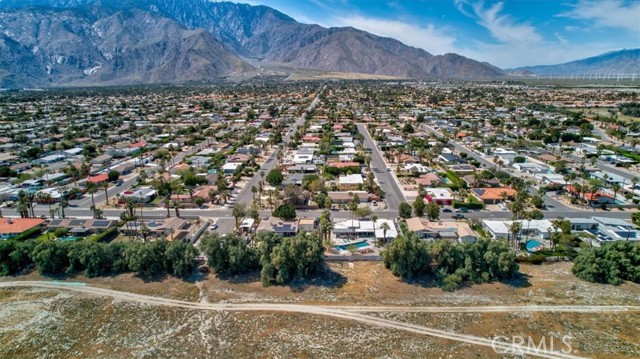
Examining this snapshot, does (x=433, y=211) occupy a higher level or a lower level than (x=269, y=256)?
higher

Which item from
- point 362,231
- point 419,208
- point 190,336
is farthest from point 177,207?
point 419,208

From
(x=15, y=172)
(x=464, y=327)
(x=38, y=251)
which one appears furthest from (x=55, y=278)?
(x=15, y=172)

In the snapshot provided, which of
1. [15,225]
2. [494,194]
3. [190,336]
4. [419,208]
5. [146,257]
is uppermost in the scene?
[494,194]

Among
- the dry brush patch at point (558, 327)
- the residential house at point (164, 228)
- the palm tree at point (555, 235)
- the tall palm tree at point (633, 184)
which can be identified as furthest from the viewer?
the tall palm tree at point (633, 184)

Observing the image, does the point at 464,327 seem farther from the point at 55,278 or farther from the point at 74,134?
the point at 74,134

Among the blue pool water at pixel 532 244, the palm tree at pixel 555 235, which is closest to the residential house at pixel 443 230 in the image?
the blue pool water at pixel 532 244

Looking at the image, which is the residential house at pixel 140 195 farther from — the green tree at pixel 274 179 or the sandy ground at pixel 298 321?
the sandy ground at pixel 298 321

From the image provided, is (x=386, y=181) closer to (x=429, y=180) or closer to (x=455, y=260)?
(x=429, y=180)
